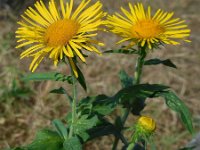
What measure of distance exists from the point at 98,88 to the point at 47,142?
4.91 feet

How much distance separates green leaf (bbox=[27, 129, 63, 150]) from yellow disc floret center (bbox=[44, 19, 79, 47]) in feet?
0.92

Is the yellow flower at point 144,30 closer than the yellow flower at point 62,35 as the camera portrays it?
No

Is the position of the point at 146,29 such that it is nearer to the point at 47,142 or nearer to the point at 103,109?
the point at 103,109

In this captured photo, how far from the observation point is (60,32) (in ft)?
3.97

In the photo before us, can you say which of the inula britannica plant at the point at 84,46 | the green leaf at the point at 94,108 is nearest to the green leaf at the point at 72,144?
the inula britannica plant at the point at 84,46

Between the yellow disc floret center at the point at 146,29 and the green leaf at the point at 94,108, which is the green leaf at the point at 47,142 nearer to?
the green leaf at the point at 94,108

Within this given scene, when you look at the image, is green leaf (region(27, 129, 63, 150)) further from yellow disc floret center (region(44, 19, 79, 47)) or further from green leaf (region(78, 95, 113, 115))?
yellow disc floret center (region(44, 19, 79, 47))

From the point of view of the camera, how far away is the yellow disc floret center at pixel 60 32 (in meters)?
1.18

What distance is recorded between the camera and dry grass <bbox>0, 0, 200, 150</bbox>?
97.0 inches

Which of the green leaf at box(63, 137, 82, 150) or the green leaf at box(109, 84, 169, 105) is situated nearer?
the green leaf at box(63, 137, 82, 150)

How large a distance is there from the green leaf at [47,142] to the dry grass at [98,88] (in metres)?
1.03

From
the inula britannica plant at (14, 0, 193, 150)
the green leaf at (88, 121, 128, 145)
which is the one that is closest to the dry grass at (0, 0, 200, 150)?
the green leaf at (88, 121, 128, 145)

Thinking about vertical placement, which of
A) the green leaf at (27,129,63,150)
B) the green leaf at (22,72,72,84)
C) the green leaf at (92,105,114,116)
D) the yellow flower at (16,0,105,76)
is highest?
the yellow flower at (16,0,105,76)

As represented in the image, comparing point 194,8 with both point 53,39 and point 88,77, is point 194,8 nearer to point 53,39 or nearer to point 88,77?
point 88,77
